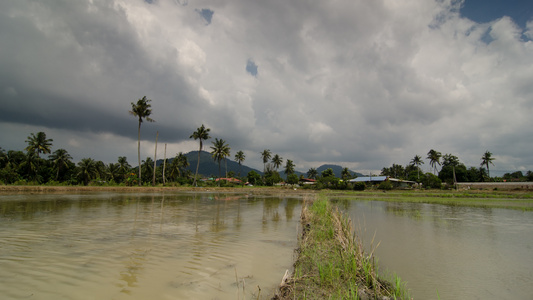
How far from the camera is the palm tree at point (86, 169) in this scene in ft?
161

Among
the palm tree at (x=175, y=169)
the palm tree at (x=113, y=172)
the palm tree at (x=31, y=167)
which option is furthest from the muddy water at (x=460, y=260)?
the palm tree at (x=113, y=172)

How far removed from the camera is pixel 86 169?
4912 centimetres

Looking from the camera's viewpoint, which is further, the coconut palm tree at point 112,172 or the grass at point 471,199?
the coconut palm tree at point 112,172

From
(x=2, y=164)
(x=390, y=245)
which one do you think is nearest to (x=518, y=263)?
(x=390, y=245)

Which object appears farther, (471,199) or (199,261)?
(471,199)

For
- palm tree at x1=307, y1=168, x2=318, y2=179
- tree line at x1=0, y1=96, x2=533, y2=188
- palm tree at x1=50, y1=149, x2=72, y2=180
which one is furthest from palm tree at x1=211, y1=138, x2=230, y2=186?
palm tree at x1=307, y1=168, x2=318, y2=179

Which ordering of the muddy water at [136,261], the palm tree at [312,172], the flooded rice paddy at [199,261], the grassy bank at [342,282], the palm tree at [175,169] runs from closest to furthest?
1. the grassy bank at [342,282]
2. the muddy water at [136,261]
3. the flooded rice paddy at [199,261]
4. the palm tree at [175,169]
5. the palm tree at [312,172]

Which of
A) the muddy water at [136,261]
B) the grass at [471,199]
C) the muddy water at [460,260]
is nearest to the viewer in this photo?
the muddy water at [136,261]

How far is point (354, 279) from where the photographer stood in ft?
13.8

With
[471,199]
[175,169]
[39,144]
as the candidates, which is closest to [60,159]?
[39,144]

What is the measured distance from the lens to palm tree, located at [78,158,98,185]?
4903cm

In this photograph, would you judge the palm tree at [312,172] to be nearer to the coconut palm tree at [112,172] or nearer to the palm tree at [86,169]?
the coconut palm tree at [112,172]

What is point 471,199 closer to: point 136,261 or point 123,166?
point 136,261

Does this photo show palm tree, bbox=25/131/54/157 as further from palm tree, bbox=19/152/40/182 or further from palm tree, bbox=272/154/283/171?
palm tree, bbox=272/154/283/171
